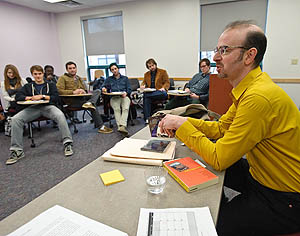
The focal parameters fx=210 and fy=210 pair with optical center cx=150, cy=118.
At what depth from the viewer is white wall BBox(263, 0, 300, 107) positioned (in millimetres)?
4328

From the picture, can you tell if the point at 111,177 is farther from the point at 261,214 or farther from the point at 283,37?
the point at 283,37

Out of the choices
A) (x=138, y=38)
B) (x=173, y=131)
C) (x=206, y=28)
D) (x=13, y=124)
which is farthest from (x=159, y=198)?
(x=138, y=38)

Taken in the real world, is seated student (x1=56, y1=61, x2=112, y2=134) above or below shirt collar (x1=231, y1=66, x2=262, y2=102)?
below

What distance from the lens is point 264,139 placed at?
35.2 inches

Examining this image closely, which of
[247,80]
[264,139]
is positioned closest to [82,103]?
[247,80]

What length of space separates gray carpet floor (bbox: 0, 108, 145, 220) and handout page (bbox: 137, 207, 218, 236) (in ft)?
5.56

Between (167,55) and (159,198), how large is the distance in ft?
17.4

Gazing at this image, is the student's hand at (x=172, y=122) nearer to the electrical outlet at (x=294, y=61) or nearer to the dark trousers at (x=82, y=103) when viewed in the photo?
the dark trousers at (x=82, y=103)

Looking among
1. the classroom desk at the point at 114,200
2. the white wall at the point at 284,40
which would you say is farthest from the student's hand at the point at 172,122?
the white wall at the point at 284,40

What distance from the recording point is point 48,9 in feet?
20.4

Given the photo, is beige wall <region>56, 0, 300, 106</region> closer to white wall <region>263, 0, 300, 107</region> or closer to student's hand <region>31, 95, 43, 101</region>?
white wall <region>263, 0, 300, 107</region>

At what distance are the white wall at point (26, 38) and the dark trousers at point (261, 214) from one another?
6267 millimetres

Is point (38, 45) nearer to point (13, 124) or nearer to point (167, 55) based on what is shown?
point (167, 55)

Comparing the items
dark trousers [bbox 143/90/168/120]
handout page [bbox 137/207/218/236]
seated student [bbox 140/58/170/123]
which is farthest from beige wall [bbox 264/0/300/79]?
handout page [bbox 137/207/218/236]
